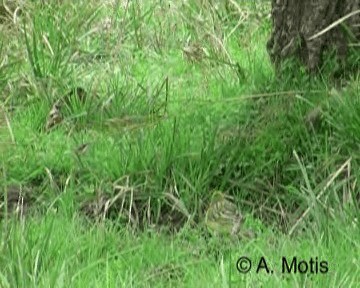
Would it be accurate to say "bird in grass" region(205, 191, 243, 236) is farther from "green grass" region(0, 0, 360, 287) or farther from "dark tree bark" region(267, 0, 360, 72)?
"dark tree bark" region(267, 0, 360, 72)

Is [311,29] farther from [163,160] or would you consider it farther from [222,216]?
[222,216]

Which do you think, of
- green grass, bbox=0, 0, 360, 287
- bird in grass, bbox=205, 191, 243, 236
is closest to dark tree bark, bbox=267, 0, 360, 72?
green grass, bbox=0, 0, 360, 287

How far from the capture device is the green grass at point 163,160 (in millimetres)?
3037

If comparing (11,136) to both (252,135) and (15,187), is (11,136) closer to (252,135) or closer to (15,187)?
(15,187)

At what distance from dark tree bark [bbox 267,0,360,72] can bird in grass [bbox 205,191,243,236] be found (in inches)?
30.8

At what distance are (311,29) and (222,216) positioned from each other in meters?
0.98

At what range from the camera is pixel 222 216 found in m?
3.49

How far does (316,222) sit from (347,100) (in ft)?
2.11

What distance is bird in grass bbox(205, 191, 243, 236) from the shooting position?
3.42 metres

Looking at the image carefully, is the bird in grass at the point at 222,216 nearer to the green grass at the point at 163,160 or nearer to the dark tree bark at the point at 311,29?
the green grass at the point at 163,160

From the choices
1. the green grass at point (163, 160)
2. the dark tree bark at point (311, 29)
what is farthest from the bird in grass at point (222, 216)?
the dark tree bark at point (311, 29)

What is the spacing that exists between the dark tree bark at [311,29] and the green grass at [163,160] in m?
0.12

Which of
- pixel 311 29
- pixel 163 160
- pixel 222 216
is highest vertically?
pixel 311 29

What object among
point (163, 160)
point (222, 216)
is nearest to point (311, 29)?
point (163, 160)
